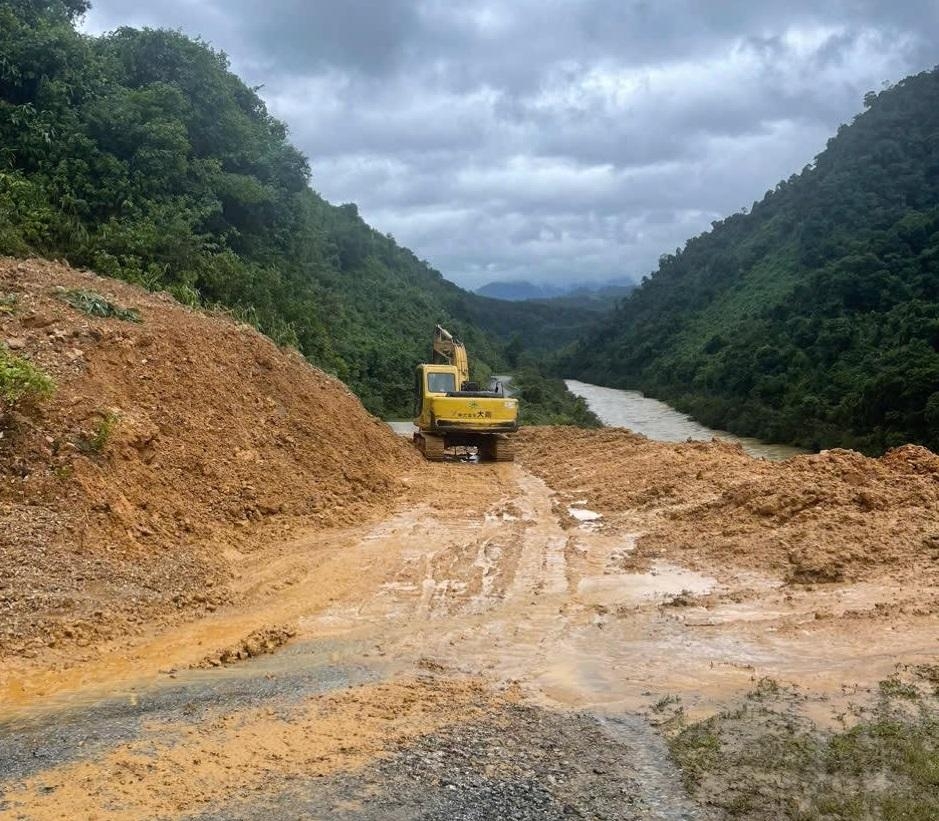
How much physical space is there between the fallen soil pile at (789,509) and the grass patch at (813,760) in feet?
9.73

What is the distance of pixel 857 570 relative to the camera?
314 inches

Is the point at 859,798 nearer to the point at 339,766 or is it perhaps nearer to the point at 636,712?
the point at 636,712

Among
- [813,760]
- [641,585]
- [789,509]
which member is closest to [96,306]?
[641,585]

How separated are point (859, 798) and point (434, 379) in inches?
588

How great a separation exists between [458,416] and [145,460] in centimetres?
873

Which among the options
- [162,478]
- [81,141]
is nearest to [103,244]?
[81,141]

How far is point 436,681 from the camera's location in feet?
18.9

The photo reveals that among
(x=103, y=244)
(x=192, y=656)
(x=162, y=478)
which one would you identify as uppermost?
(x=103, y=244)

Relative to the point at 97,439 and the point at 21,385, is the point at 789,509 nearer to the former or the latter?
the point at 97,439

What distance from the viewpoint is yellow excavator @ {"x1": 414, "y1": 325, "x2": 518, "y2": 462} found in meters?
17.5

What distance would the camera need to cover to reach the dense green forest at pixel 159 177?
20.6m

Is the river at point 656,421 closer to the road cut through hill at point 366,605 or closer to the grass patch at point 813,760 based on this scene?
the road cut through hill at point 366,605

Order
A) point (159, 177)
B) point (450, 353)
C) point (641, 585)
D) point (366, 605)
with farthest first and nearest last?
point (159, 177)
point (450, 353)
point (641, 585)
point (366, 605)

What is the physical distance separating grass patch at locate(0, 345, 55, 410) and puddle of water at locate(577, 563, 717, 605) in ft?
19.1
